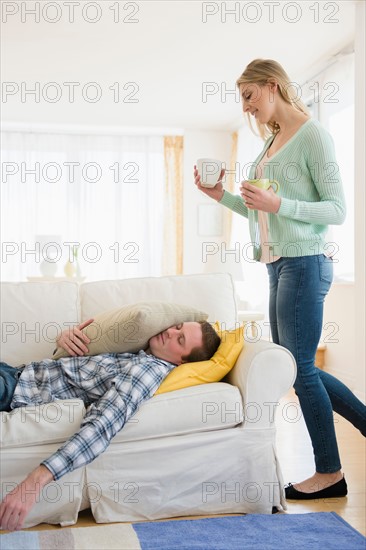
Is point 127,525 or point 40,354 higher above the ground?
point 40,354

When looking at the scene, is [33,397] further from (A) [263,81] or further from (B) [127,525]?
(A) [263,81]

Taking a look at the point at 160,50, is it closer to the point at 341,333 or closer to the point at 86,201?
the point at 341,333

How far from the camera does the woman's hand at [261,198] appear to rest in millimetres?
2312

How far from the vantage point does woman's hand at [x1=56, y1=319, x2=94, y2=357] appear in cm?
258

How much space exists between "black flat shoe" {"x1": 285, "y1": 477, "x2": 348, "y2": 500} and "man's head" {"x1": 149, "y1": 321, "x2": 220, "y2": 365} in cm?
58

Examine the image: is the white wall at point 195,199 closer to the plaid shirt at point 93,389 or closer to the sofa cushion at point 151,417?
the plaid shirt at point 93,389

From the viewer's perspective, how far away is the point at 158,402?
91.3 inches

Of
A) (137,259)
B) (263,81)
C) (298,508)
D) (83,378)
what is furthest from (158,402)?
A: (137,259)

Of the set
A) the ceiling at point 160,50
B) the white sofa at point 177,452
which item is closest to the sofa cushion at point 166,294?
the white sofa at point 177,452

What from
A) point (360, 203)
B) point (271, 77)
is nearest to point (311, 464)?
point (271, 77)

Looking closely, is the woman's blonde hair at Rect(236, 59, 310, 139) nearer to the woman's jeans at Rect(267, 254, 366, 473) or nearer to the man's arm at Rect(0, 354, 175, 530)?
the woman's jeans at Rect(267, 254, 366, 473)

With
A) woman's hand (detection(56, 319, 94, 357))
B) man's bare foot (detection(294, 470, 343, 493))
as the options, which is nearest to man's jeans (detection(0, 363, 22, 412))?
woman's hand (detection(56, 319, 94, 357))

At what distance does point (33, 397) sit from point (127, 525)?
0.56 meters

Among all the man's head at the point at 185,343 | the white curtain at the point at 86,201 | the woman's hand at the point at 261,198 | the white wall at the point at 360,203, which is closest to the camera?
the woman's hand at the point at 261,198
